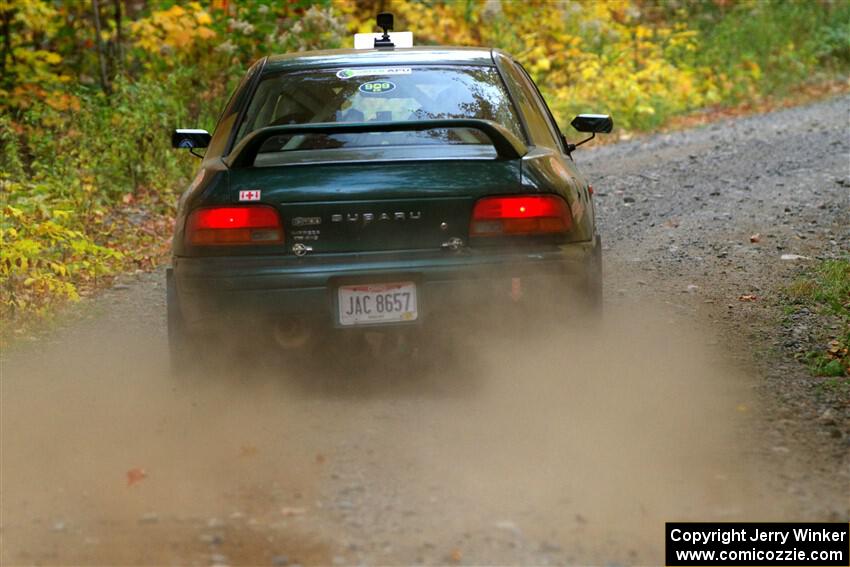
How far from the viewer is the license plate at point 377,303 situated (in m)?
5.16

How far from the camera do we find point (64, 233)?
8422mm

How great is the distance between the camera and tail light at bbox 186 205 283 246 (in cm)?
517

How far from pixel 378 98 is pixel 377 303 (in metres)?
1.16

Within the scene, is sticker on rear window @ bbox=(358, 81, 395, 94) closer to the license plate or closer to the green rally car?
the green rally car

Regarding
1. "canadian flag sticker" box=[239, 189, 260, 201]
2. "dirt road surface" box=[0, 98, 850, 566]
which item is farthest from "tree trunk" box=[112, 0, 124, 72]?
"canadian flag sticker" box=[239, 189, 260, 201]

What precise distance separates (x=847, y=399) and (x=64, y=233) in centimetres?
524

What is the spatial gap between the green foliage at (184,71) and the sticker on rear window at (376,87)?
2.74 m

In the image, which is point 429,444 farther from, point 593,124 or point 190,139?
point 593,124

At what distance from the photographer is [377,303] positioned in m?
5.18

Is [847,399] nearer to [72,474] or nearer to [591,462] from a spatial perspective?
[591,462]

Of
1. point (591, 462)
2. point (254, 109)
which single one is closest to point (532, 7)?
point (254, 109)

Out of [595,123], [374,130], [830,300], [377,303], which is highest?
[374,130]

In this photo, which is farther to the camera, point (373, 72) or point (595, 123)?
point (595, 123)

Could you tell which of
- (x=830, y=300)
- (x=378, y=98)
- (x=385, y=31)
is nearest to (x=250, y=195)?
(x=378, y=98)
